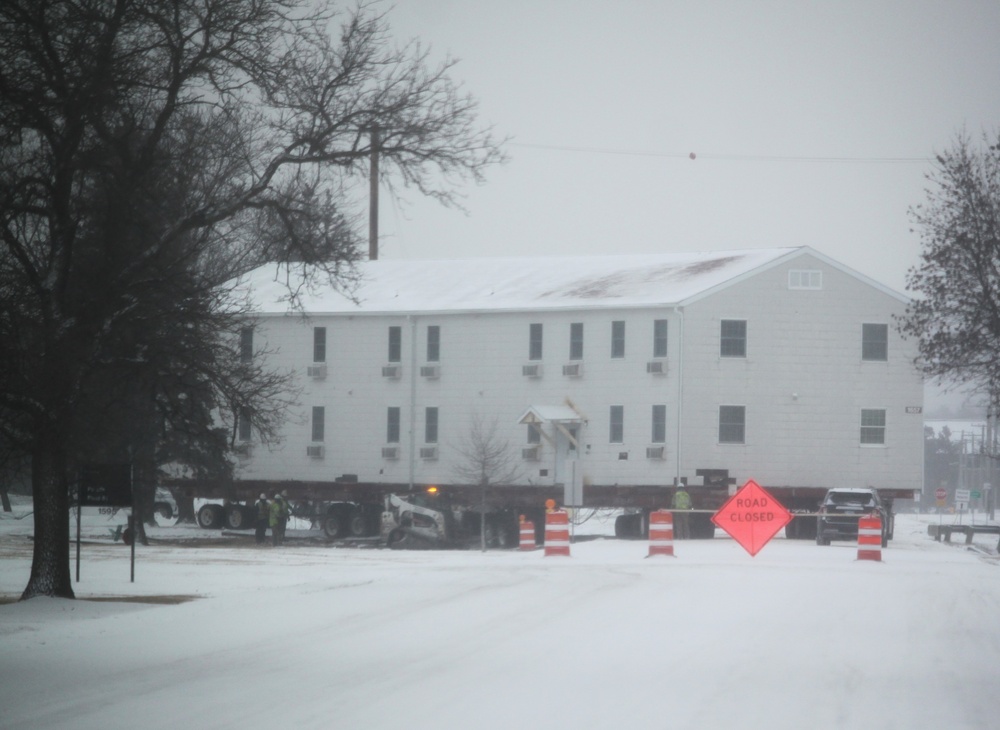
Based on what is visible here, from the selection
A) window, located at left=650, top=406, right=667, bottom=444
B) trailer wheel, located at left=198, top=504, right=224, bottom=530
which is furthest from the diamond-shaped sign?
trailer wheel, located at left=198, top=504, right=224, bottom=530

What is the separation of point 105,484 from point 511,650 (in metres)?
9.83

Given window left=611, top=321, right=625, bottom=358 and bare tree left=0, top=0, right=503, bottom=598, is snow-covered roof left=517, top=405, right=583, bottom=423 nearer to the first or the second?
window left=611, top=321, right=625, bottom=358

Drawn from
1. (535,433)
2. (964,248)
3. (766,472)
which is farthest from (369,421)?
(964,248)

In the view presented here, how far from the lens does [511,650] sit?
46.7 feet

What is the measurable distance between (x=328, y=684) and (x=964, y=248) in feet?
85.2

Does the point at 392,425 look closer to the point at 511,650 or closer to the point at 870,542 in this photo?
the point at 870,542

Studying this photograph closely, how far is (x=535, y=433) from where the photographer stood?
47.9 m

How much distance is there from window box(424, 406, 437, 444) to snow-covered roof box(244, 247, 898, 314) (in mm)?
3609

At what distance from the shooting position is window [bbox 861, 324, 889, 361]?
46.7 m

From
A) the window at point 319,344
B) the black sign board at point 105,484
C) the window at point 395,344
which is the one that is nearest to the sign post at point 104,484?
the black sign board at point 105,484

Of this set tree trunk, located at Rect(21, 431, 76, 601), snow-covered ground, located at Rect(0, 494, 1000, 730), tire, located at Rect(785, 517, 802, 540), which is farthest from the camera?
tire, located at Rect(785, 517, 802, 540)

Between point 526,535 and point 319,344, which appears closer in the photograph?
point 526,535

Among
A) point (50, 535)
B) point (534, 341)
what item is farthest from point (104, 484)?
point (534, 341)

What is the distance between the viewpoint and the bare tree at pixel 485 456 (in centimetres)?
4706
